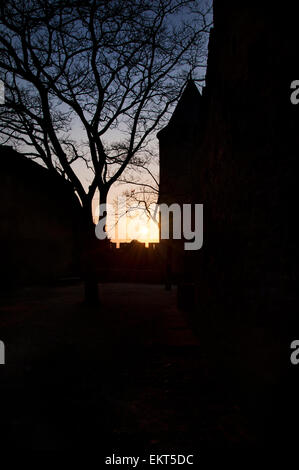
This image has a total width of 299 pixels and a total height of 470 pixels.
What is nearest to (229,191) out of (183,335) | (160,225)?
(183,335)

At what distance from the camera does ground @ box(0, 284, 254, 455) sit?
2.87 m

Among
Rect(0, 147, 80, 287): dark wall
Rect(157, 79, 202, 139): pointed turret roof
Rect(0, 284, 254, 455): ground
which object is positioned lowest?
Rect(0, 284, 254, 455): ground

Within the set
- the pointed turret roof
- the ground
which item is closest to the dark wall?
the ground

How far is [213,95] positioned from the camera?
474 cm

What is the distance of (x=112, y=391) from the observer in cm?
393

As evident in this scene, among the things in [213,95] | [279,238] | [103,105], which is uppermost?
[103,105]

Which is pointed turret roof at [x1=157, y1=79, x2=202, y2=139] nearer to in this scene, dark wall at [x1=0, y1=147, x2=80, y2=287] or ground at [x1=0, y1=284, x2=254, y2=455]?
dark wall at [x1=0, y1=147, x2=80, y2=287]

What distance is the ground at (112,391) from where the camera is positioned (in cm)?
287

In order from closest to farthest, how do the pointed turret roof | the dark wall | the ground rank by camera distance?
the ground, the dark wall, the pointed turret roof

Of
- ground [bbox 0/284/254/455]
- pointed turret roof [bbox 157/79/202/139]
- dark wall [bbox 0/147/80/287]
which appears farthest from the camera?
pointed turret roof [bbox 157/79/202/139]

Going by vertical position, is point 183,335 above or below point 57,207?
below
